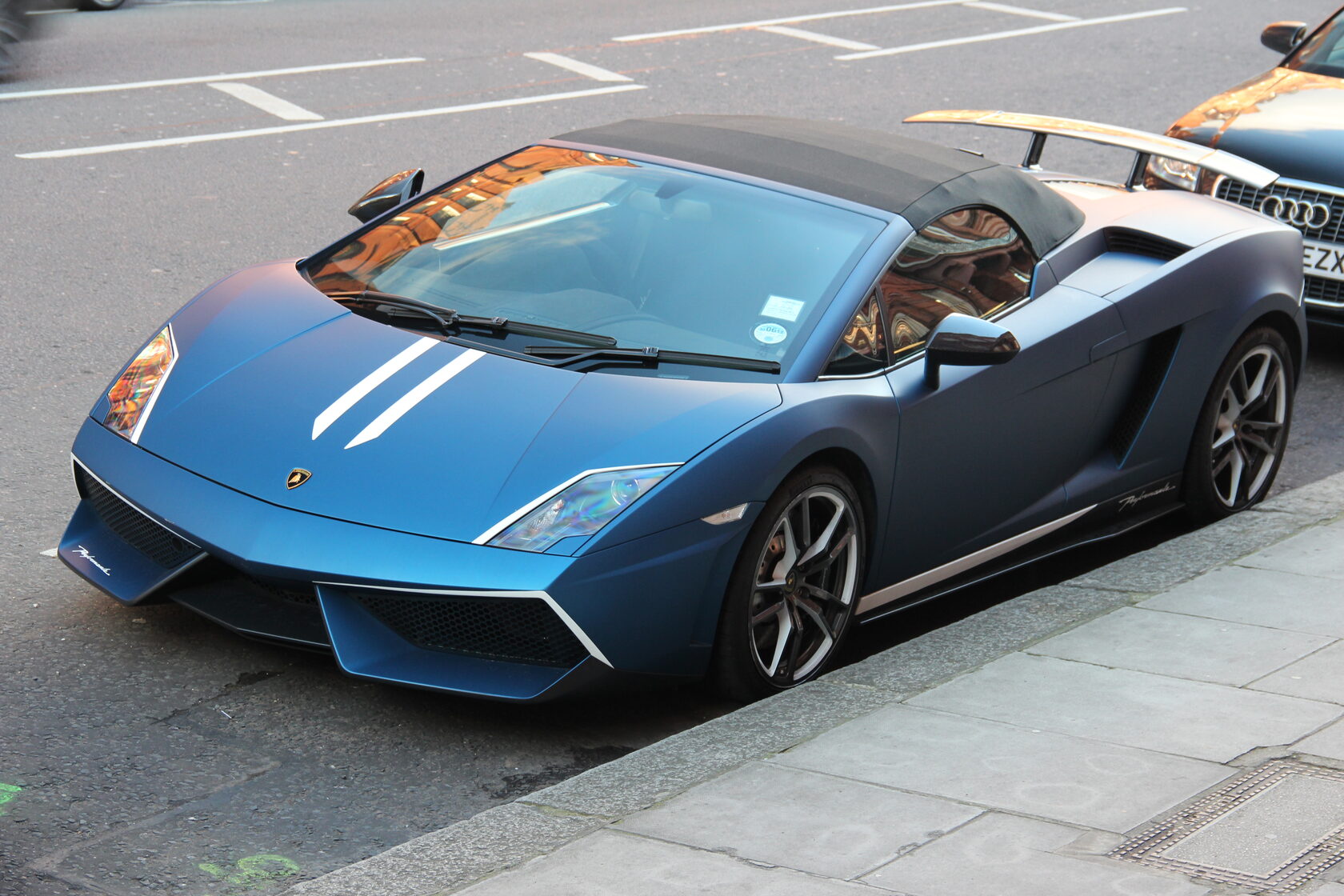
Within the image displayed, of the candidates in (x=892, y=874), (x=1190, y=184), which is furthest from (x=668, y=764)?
(x=1190, y=184)

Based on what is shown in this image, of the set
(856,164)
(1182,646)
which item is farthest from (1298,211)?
(1182,646)

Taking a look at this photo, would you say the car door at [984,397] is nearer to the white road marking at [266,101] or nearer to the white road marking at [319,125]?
the white road marking at [319,125]

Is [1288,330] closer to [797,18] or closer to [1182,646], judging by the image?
[1182,646]

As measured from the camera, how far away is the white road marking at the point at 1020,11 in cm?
1747

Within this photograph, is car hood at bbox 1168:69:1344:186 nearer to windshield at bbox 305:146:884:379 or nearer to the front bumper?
windshield at bbox 305:146:884:379

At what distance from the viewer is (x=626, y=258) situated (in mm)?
4934

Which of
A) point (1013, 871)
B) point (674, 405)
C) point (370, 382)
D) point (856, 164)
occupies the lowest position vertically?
point (1013, 871)

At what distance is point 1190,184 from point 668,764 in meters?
5.34

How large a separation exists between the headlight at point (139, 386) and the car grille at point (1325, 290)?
5261 millimetres

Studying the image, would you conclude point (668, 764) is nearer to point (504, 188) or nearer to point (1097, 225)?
point (504, 188)

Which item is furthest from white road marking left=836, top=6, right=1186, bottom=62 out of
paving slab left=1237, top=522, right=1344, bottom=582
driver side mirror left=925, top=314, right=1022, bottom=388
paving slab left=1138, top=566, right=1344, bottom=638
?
driver side mirror left=925, top=314, right=1022, bottom=388

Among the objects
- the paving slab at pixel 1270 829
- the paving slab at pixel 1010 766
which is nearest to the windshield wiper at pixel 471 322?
the paving slab at pixel 1010 766

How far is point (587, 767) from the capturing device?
4180 mm

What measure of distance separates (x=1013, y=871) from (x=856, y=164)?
2.64 metres
